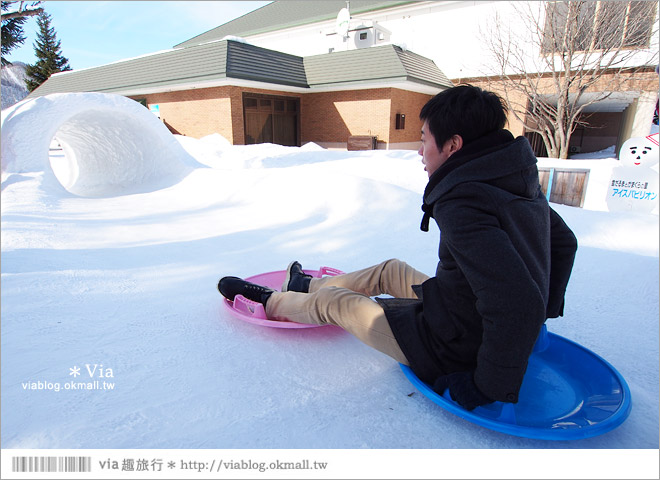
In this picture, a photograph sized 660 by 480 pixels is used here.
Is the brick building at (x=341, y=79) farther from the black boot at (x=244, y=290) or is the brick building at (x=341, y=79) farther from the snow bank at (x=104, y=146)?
the black boot at (x=244, y=290)

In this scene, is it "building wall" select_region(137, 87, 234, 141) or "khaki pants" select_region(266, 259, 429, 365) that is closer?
"khaki pants" select_region(266, 259, 429, 365)

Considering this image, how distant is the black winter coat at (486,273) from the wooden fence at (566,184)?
693 cm

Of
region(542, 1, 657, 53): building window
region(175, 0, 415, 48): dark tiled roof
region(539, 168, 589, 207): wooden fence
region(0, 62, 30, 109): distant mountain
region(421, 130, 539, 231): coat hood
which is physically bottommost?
region(539, 168, 589, 207): wooden fence

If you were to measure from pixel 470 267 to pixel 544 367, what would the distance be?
0.88m

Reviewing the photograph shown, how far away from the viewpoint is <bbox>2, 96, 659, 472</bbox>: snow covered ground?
1.27m

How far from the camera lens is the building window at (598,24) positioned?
28.3 feet

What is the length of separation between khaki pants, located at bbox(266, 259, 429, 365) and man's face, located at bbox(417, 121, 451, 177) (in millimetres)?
569

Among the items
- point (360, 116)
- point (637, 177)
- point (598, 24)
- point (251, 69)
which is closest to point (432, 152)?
point (637, 177)

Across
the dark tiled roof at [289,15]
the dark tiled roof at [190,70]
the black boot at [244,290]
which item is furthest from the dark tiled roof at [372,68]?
the black boot at [244,290]

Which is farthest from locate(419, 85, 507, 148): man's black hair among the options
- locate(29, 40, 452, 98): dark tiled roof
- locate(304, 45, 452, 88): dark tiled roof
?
locate(304, 45, 452, 88): dark tiled roof

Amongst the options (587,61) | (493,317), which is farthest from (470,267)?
(587,61)

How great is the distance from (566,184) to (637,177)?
1211mm

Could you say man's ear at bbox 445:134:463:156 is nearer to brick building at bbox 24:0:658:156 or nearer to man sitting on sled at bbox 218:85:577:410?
man sitting on sled at bbox 218:85:577:410

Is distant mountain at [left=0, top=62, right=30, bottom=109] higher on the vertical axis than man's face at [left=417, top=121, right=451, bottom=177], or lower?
higher
